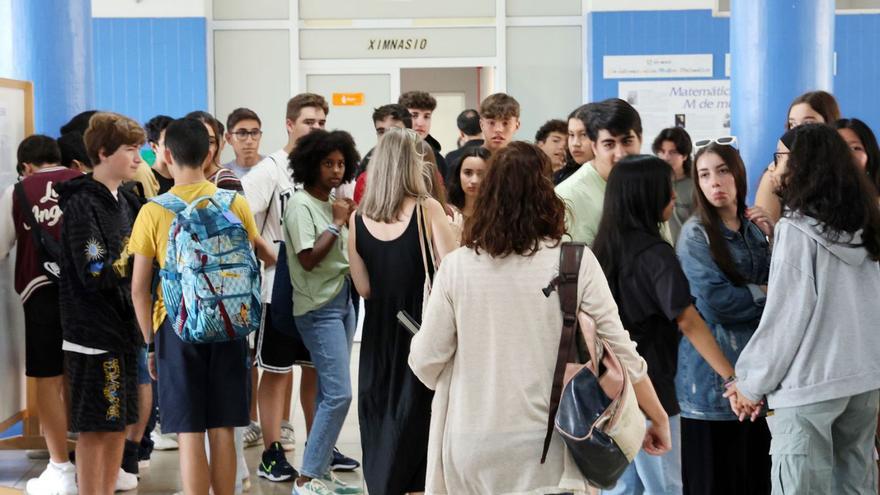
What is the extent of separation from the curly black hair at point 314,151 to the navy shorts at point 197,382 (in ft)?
3.03

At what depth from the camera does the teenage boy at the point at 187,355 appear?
163 inches

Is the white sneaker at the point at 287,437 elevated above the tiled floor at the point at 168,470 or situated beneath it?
elevated above

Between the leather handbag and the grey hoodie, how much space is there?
0.86m

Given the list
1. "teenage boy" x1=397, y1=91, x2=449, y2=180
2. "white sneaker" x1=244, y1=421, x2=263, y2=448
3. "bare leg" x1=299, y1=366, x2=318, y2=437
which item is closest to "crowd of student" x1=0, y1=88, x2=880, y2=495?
"bare leg" x1=299, y1=366, x2=318, y2=437

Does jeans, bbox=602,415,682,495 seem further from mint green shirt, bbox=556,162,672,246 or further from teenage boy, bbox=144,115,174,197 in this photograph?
teenage boy, bbox=144,115,174,197

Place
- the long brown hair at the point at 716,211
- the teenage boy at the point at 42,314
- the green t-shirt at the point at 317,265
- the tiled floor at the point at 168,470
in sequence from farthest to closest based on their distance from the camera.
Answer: the tiled floor at the point at 168,470, the teenage boy at the point at 42,314, the green t-shirt at the point at 317,265, the long brown hair at the point at 716,211

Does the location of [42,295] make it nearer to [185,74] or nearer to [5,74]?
[5,74]

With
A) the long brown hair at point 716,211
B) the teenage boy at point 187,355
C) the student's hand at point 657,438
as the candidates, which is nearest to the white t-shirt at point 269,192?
the teenage boy at point 187,355

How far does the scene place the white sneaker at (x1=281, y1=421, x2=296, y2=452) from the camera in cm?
595

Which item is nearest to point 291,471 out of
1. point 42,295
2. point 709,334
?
point 42,295

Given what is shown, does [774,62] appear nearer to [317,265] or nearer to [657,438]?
[317,265]

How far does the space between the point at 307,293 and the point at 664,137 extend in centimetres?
221

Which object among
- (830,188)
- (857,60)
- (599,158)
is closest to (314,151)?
(599,158)

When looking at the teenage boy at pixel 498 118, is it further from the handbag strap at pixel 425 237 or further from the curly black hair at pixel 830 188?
the curly black hair at pixel 830 188
